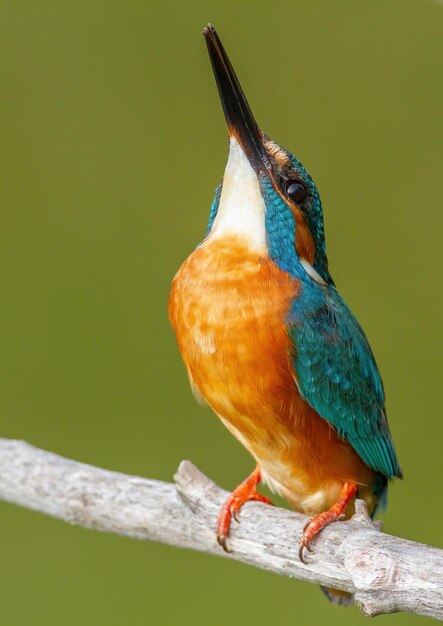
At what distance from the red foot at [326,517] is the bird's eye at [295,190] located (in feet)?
1.72

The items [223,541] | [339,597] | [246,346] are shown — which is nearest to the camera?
[246,346]

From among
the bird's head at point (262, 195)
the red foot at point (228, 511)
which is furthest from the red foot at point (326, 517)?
the bird's head at point (262, 195)

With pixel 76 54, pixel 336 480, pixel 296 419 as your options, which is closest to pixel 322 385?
Answer: pixel 296 419

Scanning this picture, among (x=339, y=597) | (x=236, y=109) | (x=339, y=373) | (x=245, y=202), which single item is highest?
(x=236, y=109)

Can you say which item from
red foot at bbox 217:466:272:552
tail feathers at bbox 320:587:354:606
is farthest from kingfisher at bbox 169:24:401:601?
tail feathers at bbox 320:587:354:606

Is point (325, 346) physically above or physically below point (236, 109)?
below

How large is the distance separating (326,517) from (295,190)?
1.79ft

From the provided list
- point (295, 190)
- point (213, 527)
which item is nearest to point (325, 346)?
point (295, 190)

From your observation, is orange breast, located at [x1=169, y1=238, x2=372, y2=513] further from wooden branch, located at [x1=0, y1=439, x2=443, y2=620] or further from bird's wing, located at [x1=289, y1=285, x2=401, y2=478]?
wooden branch, located at [x1=0, y1=439, x2=443, y2=620]

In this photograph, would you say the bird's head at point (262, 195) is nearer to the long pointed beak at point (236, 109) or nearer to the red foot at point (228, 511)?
the long pointed beak at point (236, 109)

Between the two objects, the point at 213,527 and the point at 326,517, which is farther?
the point at 213,527

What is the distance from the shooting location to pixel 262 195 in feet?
5.18

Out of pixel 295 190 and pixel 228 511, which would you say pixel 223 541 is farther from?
pixel 295 190

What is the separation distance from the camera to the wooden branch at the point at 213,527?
134cm
